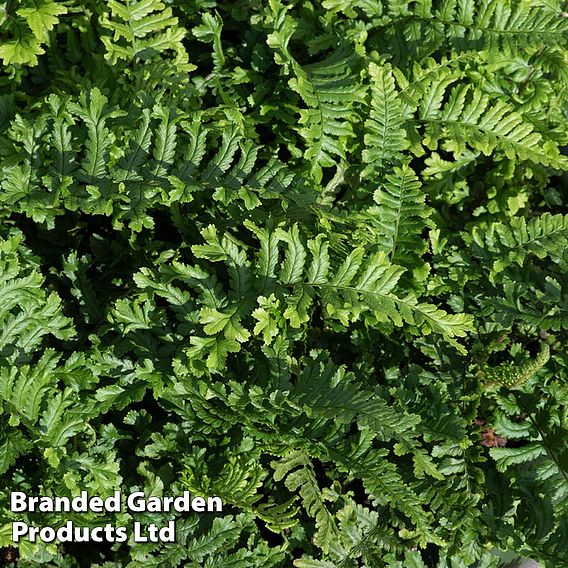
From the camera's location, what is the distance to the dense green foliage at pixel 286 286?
281 cm

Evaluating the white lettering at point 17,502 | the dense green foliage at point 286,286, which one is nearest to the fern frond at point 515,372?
the dense green foliage at point 286,286

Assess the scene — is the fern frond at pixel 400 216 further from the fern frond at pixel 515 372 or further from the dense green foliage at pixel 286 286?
the fern frond at pixel 515 372

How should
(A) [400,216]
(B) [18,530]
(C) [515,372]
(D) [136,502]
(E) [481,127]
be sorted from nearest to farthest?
1. (B) [18,530]
2. (D) [136,502]
3. (C) [515,372]
4. (A) [400,216]
5. (E) [481,127]

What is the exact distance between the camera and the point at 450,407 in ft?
10.5

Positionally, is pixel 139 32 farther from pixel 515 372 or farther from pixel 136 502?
pixel 515 372

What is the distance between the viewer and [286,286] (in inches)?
113

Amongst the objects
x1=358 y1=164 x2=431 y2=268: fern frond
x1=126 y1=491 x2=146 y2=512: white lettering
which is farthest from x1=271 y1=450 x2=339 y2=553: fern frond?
x1=358 y1=164 x2=431 y2=268: fern frond

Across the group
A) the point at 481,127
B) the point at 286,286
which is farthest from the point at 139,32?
the point at 481,127

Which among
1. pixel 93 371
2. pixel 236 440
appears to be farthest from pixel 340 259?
pixel 93 371

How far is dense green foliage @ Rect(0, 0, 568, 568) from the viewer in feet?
9.23

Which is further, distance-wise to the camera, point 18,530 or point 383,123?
point 383,123

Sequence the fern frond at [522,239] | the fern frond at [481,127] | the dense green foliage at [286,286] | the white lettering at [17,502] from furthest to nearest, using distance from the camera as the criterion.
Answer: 1. the fern frond at [481,127]
2. the fern frond at [522,239]
3. the dense green foliage at [286,286]
4. the white lettering at [17,502]

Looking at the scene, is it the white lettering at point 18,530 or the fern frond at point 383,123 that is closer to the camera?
the white lettering at point 18,530

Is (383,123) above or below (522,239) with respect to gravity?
above
